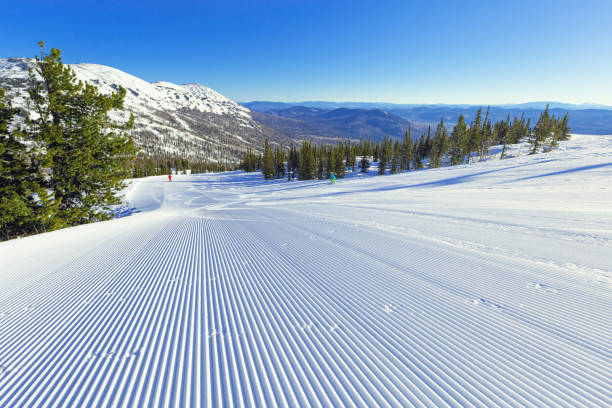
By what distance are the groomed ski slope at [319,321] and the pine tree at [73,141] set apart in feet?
23.6

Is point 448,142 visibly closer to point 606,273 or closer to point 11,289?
point 606,273

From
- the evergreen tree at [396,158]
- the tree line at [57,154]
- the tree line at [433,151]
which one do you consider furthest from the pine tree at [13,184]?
the evergreen tree at [396,158]

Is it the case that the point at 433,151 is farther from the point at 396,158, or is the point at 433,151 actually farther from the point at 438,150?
the point at 396,158

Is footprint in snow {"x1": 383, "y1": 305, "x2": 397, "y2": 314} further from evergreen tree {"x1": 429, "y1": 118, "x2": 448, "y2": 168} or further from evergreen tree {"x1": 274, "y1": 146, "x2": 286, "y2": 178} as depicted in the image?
evergreen tree {"x1": 274, "y1": 146, "x2": 286, "y2": 178}

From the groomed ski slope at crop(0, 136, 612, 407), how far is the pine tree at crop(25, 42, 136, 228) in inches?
283

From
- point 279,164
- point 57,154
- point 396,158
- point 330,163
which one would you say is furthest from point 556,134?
point 57,154

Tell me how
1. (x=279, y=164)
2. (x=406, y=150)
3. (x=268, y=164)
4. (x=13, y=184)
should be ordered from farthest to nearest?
1. (x=279, y=164)
2. (x=268, y=164)
3. (x=406, y=150)
4. (x=13, y=184)

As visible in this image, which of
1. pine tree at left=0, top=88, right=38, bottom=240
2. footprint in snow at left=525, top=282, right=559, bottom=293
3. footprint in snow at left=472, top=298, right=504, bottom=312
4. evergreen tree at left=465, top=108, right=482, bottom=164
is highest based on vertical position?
pine tree at left=0, top=88, right=38, bottom=240

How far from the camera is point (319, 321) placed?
4.34 meters

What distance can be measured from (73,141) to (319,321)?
18.1 meters

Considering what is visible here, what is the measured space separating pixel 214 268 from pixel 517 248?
918cm

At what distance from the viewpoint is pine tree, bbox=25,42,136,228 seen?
13328 mm

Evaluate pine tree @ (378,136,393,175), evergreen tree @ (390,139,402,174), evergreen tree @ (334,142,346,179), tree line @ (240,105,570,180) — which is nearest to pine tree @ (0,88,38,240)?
tree line @ (240,105,570,180)

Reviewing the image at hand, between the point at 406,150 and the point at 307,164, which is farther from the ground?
the point at 406,150
